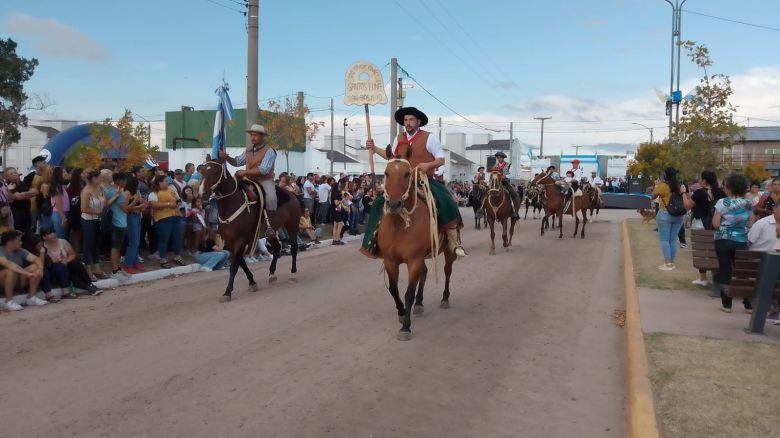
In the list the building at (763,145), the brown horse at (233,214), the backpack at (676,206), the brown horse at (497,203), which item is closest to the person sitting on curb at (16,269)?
the brown horse at (233,214)

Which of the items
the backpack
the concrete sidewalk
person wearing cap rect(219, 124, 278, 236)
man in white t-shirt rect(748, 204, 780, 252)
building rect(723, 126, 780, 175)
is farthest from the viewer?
building rect(723, 126, 780, 175)

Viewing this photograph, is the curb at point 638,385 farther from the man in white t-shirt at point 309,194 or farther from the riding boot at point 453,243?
the man in white t-shirt at point 309,194

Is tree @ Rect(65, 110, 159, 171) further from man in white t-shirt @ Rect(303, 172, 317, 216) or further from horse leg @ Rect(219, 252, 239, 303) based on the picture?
horse leg @ Rect(219, 252, 239, 303)

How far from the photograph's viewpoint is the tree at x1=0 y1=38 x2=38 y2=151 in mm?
37306

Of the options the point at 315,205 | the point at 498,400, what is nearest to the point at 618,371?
the point at 498,400

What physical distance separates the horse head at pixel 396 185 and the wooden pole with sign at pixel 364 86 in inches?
127

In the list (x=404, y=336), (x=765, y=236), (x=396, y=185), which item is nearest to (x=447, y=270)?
(x=404, y=336)

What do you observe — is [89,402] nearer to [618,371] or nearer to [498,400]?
[498,400]

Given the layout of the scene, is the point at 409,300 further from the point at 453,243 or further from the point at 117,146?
the point at 117,146

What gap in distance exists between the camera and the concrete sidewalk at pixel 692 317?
755 cm

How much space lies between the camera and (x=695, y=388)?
5441 mm

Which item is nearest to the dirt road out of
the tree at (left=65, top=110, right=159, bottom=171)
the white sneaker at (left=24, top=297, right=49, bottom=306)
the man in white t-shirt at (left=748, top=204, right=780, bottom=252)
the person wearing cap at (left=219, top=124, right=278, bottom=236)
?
the white sneaker at (left=24, top=297, right=49, bottom=306)

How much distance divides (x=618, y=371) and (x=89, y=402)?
509 centimetres

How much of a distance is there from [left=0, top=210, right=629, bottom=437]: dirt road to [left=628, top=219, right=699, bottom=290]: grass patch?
2.87 ft
